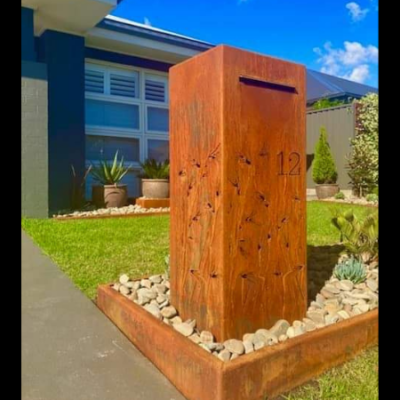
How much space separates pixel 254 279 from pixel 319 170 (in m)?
10.2

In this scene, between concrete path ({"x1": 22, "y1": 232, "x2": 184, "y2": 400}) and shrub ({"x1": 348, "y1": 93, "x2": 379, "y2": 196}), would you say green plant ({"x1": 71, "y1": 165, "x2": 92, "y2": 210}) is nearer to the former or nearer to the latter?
concrete path ({"x1": 22, "y1": 232, "x2": 184, "y2": 400})

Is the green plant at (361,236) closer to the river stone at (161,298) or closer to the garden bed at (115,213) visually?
the river stone at (161,298)

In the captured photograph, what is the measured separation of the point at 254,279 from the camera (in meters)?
2.01

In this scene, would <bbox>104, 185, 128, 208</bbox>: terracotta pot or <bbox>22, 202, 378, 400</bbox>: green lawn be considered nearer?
<bbox>22, 202, 378, 400</bbox>: green lawn

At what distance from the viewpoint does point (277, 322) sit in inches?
82.6

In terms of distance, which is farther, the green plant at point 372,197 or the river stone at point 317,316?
the green plant at point 372,197

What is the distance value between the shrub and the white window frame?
5.73m

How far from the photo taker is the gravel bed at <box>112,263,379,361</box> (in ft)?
6.12

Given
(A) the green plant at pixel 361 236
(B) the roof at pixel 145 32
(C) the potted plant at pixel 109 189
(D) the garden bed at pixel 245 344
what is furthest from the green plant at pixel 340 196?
(D) the garden bed at pixel 245 344

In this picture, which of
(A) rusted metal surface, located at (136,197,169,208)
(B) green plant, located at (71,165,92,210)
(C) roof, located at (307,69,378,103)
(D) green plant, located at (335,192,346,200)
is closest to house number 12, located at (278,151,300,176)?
(A) rusted metal surface, located at (136,197,169,208)

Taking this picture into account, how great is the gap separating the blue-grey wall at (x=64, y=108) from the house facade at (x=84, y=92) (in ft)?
0.07

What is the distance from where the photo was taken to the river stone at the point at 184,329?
6.57 feet

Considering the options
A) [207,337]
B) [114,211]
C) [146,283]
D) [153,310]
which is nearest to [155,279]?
[146,283]

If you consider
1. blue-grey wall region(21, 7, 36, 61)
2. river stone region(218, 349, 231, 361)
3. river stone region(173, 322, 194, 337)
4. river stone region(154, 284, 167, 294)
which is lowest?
river stone region(218, 349, 231, 361)
